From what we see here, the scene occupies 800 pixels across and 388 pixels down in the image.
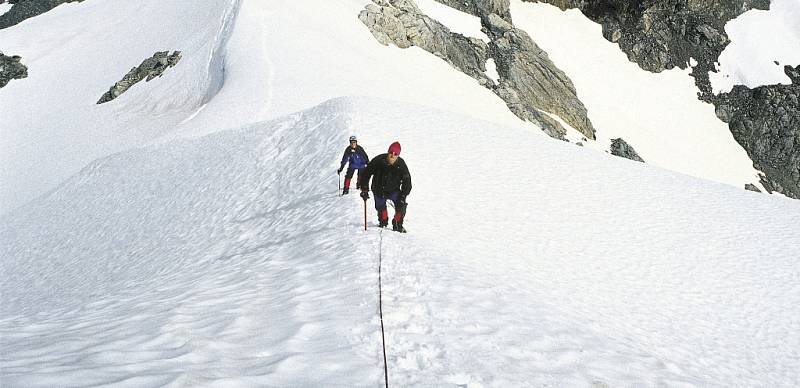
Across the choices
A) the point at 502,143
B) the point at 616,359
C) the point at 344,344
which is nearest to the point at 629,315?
the point at 616,359

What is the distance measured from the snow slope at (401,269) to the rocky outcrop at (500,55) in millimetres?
28633

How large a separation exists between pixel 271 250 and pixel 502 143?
11.4 meters

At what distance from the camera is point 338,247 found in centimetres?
809

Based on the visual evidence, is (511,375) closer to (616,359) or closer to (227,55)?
(616,359)

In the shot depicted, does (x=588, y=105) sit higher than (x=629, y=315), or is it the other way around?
(x=588, y=105)

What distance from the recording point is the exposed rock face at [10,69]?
45.0 meters

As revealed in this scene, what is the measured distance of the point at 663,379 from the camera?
4727 mm

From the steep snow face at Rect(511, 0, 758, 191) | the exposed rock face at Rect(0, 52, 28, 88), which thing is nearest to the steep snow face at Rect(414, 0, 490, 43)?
the steep snow face at Rect(511, 0, 758, 191)

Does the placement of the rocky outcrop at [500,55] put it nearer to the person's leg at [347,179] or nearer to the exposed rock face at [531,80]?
the exposed rock face at [531,80]

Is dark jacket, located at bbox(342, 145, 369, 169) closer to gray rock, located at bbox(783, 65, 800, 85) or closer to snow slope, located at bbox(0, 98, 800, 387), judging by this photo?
snow slope, located at bbox(0, 98, 800, 387)

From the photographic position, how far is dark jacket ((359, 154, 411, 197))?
879 cm

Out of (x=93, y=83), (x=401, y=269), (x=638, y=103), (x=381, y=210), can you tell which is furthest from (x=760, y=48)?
(x=93, y=83)

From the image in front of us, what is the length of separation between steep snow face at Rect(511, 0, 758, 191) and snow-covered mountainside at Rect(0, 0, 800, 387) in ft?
95.0

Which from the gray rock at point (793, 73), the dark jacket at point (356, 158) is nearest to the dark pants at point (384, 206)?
the dark jacket at point (356, 158)
